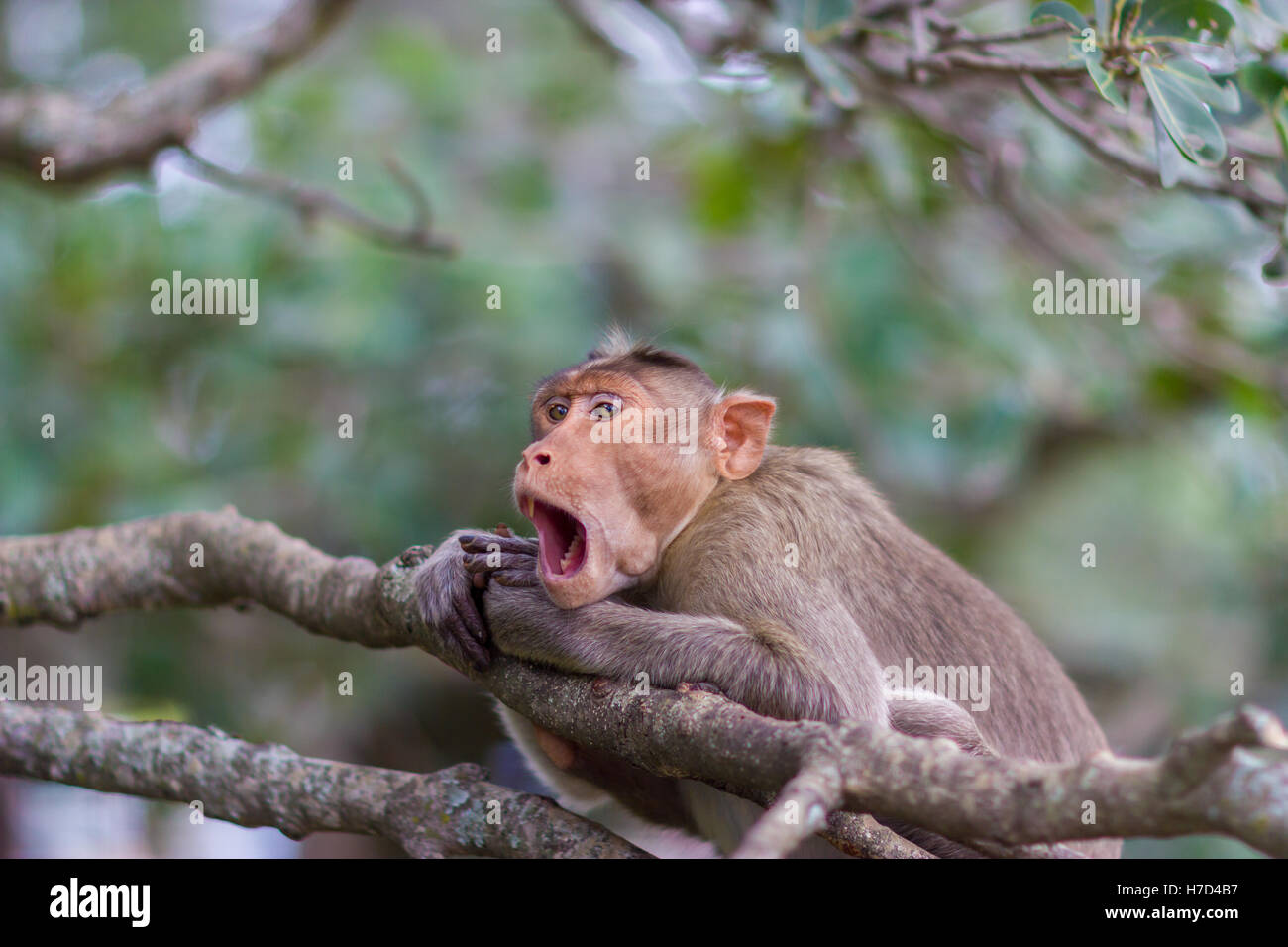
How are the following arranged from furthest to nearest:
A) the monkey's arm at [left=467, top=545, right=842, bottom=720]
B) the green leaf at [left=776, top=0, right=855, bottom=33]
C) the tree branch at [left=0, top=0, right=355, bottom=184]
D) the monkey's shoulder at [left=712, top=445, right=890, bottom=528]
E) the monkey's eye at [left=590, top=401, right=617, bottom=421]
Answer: the tree branch at [left=0, top=0, right=355, bottom=184] → the green leaf at [left=776, top=0, right=855, bottom=33] → the monkey's shoulder at [left=712, top=445, right=890, bottom=528] → the monkey's eye at [left=590, top=401, right=617, bottom=421] → the monkey's arm at [left=467, top=545, right=842, bottom=720]

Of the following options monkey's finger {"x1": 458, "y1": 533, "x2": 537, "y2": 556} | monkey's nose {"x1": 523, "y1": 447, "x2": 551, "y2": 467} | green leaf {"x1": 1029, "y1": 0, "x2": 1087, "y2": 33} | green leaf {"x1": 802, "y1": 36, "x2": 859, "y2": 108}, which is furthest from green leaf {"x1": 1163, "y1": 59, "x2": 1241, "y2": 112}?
monkey's finger {"x1": 458, "y1": 533, "x2": 537, "y2": 556}

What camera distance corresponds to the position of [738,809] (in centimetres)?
440

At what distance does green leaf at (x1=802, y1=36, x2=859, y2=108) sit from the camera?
448cm

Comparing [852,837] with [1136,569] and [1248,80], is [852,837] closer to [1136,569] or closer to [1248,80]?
[1248,80]

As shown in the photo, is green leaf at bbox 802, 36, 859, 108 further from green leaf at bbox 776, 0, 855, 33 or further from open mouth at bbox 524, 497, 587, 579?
open mouth at bbox 524, 497, 587, 579

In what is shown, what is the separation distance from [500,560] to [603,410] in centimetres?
67

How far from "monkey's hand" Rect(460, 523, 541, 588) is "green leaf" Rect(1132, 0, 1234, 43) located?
A: 2762mm

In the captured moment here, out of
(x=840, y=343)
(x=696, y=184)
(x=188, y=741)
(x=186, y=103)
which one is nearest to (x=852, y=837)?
(x=188, y=741)

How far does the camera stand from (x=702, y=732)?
3.00m

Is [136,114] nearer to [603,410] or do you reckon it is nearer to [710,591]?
Answer: [603,410]

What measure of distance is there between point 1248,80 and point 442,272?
5603 mm

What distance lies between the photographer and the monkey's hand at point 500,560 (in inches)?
153

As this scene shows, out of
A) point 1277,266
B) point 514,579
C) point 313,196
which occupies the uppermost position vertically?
point 313,196

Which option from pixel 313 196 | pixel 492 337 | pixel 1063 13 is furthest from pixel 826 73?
pixel 492 337
